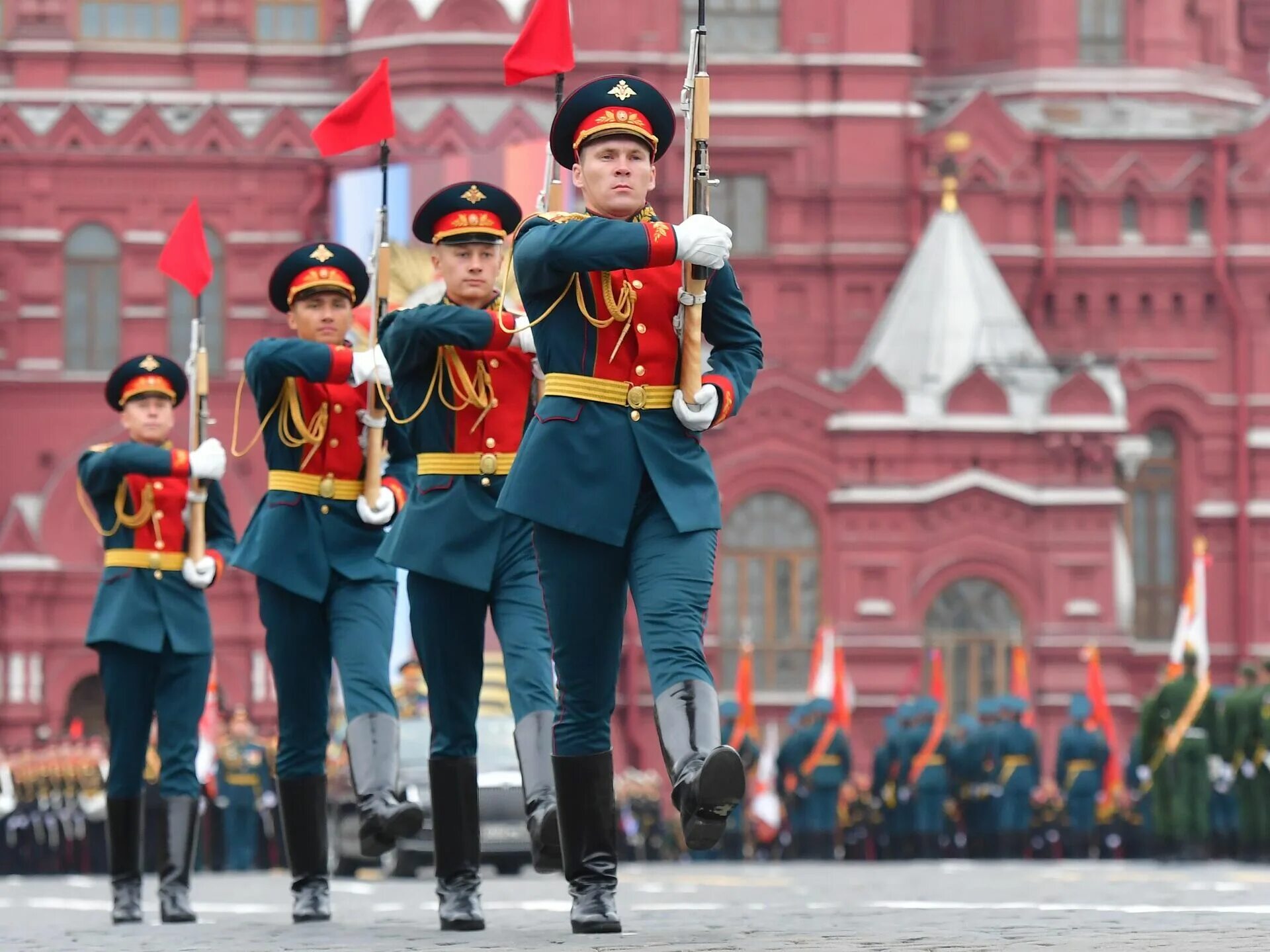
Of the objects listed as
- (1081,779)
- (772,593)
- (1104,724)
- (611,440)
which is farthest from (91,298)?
(611,440)

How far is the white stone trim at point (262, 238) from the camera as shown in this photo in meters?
40.1

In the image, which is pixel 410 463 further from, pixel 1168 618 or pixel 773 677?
pixel 1168 618

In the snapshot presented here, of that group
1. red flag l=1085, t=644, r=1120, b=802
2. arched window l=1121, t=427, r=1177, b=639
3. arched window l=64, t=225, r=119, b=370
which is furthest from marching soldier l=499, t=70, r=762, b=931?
arched window l=64, t=225, r=119, b=370

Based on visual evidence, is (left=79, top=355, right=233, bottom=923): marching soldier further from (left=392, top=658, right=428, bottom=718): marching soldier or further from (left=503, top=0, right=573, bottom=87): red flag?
(left=392, top=658, right=428, bottom=718): marching soldier

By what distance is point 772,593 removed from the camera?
3688 cm

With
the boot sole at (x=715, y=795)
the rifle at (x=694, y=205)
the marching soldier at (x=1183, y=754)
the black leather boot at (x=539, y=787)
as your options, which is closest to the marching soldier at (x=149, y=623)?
the black leather boot at (x=539, y=787)

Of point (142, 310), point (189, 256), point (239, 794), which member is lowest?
point (239, 794)

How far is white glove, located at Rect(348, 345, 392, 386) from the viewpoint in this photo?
1070 centimetres

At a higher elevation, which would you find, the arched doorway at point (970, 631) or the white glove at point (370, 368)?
the arched doorway at point (970, 631)

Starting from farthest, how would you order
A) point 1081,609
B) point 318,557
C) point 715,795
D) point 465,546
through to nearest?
point 1081,609
point 318,557
point 465,546
point 715,795

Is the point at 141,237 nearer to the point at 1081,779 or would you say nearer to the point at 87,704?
the point at 87,704

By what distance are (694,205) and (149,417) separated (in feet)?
13.9

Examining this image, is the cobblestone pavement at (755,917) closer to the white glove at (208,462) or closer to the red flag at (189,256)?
the white glove at (208,462)

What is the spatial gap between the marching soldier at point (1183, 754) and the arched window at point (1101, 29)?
1950 centimetres
